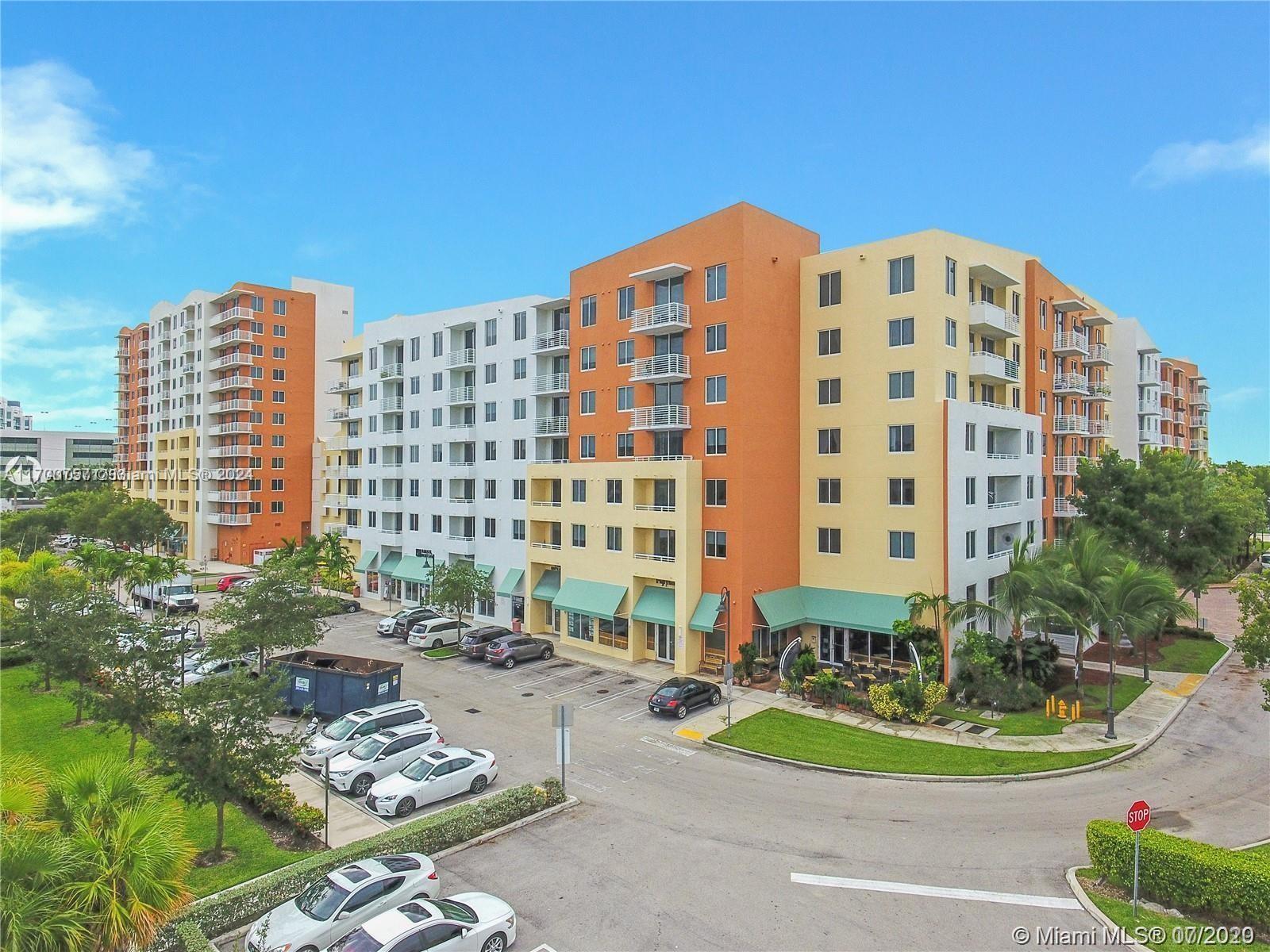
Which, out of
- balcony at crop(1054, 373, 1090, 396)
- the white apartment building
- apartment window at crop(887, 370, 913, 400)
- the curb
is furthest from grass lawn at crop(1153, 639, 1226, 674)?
the white apartment building

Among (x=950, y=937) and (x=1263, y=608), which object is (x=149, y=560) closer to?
(x=950, y=937)

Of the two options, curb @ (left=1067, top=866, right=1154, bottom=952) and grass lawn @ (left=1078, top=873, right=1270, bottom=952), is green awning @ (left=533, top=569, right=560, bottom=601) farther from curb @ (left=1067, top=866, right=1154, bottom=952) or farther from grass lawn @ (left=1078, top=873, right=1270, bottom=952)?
grass lawn @ (left=1078, top=873, right=1270, bottom=952)

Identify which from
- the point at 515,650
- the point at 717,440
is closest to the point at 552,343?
the point at 717,440

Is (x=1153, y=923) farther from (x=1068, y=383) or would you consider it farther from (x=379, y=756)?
(x=1068, y=383)

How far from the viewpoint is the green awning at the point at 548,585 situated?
46.0m

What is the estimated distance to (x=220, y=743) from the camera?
1797 centimetres

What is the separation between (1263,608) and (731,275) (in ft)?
82.6

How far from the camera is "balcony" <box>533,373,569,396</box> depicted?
4759cm

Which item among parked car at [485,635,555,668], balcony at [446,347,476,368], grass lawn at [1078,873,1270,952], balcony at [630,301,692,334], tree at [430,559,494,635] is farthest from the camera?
balcony at [446,347,476,368]

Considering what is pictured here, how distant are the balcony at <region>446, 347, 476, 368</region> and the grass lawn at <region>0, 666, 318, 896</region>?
29.4m

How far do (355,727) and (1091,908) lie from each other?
22195 millimetres

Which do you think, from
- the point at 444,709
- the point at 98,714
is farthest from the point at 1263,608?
the point at 98,714

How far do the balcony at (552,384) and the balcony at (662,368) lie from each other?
7489 mm

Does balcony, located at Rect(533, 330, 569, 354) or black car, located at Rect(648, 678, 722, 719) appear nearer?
black car, located at Rect(648, 678, 722, 719)
